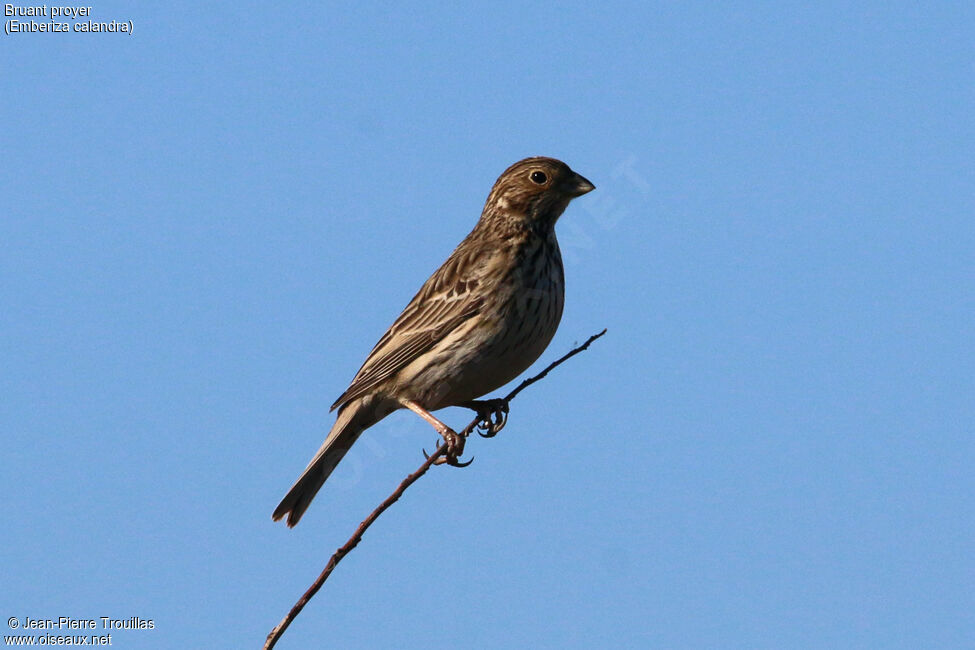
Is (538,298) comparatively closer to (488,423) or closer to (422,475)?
(488,423)

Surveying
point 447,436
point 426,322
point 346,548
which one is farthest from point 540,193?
point 346,548

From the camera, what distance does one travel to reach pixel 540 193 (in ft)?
31.9

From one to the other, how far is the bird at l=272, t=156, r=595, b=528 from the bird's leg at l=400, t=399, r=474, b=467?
0.01 metres

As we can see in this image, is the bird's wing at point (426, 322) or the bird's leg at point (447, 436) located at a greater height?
the bird's wing at point (426, 322)

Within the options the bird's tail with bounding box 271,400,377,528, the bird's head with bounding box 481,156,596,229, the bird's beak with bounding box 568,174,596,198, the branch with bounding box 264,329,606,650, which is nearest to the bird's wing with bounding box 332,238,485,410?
the bird's tail with bounding box 271,400,377,528

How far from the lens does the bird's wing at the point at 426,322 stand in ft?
29.3

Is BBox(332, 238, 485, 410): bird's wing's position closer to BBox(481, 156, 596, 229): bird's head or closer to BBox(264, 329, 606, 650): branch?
BBox(481, 156, 596, 229): bird's head

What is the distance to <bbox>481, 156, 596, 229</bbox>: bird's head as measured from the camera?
9711 millimetres

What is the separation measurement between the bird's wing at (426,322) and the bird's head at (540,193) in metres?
0.56

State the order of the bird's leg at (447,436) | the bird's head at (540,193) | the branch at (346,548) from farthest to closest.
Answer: the bird's head at (540,193), the bird's leg at (447,436), the branch at (346,548)

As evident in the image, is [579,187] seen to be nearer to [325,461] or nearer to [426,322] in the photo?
[426,322]

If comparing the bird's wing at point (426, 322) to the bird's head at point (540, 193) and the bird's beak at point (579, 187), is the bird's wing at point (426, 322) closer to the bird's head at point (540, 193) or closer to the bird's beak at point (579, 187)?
the bird's head at point (540, 193)

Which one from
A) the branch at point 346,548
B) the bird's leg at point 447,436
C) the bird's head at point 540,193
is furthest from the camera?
the bird's head at point 540,193

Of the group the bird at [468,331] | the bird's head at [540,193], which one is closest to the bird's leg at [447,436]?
the bird at [468,331]
